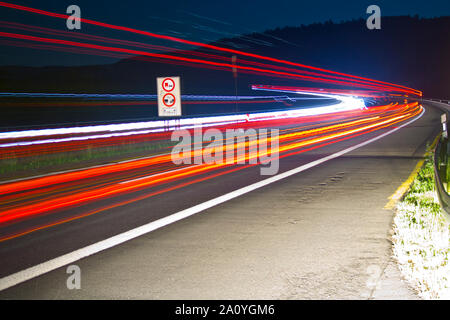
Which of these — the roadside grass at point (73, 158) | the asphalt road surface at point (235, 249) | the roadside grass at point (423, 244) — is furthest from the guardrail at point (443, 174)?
the roadside grass at point (73, 158)

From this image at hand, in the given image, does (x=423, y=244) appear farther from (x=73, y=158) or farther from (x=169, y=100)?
(x=169, y=100)

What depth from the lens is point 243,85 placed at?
144m

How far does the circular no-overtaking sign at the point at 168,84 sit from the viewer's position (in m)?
22.8

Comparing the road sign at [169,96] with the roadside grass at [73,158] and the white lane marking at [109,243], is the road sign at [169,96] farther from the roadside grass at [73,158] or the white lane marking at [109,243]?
the white lane marking at [109,243]

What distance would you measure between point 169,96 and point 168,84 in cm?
54

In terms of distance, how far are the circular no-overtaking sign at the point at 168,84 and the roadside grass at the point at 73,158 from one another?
8.45 feet

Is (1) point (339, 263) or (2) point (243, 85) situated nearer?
(1) point (339, 263)

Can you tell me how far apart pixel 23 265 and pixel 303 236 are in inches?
144

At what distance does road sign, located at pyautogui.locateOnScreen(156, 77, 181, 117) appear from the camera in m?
22.8

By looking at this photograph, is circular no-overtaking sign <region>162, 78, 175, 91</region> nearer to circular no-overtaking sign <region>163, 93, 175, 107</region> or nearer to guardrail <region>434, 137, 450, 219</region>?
circular no-overtaking sign <region>163, 93, 175, 107</region>

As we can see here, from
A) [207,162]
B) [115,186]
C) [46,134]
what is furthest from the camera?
[46,134]

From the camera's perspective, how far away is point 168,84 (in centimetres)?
2283
